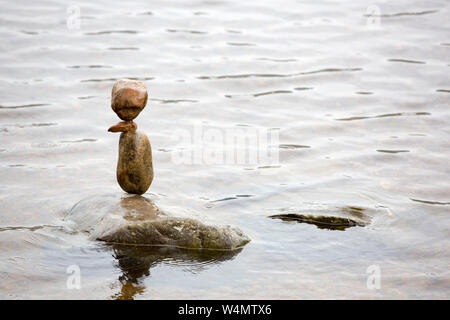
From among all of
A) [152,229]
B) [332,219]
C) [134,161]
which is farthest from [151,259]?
[332,219]

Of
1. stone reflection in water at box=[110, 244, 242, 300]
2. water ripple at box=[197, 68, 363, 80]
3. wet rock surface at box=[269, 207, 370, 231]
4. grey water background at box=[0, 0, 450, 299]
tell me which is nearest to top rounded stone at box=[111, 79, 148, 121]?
grey water background at box=[0, 0, 450, 299]

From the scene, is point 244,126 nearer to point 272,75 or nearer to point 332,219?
point 272,75

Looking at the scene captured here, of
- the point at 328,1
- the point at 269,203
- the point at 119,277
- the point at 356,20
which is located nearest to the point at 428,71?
the point at 356,20

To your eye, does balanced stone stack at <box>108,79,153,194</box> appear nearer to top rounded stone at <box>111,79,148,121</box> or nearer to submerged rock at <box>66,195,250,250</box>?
top rounded stone at <box>111,79,148,121</box>

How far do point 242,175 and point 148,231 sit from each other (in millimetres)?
2031

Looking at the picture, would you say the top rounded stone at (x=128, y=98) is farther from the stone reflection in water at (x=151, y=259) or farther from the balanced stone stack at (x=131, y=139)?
the stone reflection in water at (x=151, y=259)

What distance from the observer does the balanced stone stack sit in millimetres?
5340

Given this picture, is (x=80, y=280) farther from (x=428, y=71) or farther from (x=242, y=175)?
(x=428, y=71)

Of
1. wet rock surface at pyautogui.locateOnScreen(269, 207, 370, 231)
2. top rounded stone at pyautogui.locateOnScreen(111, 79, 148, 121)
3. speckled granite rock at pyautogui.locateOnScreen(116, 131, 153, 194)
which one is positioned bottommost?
wet rock surface at pyautogui.locateOnScreen(269, 207, 370, 231)

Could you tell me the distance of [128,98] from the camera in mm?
5320

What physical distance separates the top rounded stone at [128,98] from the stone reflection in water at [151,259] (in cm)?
113

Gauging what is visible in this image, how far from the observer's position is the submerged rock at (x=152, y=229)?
5.23m

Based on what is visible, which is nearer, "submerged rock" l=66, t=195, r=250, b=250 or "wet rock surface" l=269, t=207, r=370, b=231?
"submerged rock" l=66, t=195, r=250, b=250

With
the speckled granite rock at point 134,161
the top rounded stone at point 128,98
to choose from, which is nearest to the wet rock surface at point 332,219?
the speckled granite rock at point 134,161
